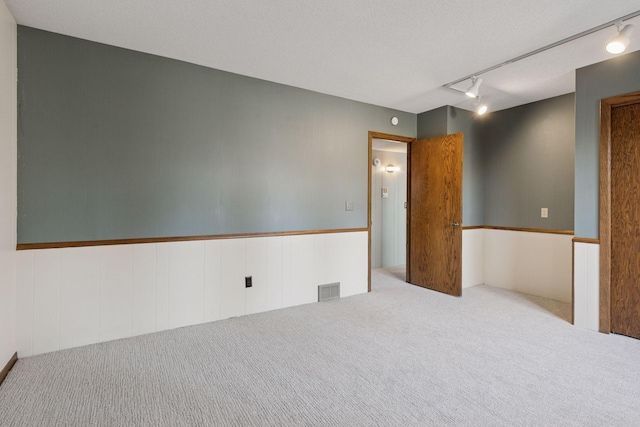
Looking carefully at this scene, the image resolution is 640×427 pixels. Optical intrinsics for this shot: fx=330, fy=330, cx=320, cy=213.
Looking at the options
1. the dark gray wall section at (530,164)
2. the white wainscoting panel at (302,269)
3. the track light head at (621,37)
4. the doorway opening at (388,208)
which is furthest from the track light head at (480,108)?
the white wainscoting panel at (302,269)

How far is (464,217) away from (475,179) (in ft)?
1.93

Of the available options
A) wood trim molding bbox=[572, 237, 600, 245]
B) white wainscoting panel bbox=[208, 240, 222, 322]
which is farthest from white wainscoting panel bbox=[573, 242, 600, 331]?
white wainscoting panel bbox=[208, 240, 222, 322]

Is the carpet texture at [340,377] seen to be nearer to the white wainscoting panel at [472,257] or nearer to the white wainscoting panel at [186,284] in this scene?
the white wainscoting panel at [186,284]

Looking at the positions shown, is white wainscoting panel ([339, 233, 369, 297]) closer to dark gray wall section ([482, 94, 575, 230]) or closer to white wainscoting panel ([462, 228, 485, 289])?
white wainscoting panel ([462, 228, 485, 289])

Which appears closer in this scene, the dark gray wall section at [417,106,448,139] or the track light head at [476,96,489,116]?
the track light head at [476,96,489,116]

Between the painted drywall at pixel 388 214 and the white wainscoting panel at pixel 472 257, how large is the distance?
148 centimetres

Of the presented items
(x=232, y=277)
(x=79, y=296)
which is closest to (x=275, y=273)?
(x=232, y=277)

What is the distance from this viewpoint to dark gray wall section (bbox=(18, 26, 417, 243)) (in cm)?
251

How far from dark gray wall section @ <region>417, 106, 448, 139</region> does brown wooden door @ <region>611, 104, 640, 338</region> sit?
1.74 meters

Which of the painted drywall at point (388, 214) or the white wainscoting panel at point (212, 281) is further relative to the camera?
the painted drywall at point (388, 214)

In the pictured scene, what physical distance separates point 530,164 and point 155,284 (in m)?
4.56

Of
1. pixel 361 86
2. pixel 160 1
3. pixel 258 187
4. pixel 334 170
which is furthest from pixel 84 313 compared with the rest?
pixel 361 86

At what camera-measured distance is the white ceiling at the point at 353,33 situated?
2207 mm

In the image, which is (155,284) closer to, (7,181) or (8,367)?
(8,367)
